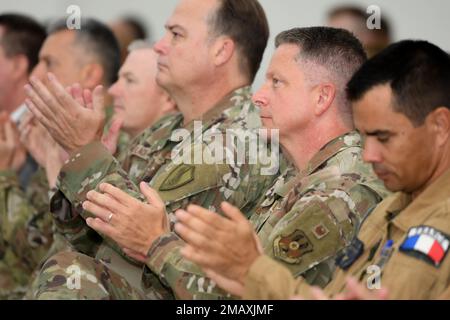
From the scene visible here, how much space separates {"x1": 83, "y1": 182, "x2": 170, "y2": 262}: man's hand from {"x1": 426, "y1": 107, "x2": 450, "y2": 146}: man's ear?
0.77m

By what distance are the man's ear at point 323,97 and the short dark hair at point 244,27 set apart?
655 millimetres

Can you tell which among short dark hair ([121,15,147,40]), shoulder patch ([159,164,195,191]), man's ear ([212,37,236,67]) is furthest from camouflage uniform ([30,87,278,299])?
short dark hair ([121,15,147,40])

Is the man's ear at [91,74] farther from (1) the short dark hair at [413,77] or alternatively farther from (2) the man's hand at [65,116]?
(1) the short dark hair at [413,77]

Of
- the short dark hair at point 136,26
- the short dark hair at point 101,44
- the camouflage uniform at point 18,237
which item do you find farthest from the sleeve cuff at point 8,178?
the short dark hair at point 136,26

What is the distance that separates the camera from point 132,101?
4855mm

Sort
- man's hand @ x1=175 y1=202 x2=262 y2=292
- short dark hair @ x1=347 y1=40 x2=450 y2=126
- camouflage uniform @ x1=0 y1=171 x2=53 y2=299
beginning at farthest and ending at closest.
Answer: camouflage uniform @ x1=0 y1=171 x2=53 y2=299
short dark hair @ x1=347 y1=40 x2=450 y2=126
man's hand @ x1=175 y1=202 x2=262 y2=292

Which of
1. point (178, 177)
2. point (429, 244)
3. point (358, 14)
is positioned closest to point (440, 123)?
point (429, 244)

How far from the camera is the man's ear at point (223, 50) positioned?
3.82m

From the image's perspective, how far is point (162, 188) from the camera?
3.39m

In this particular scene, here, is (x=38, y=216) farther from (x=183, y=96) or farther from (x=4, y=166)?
(x=183, y=96)

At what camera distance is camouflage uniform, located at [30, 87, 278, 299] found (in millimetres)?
2910

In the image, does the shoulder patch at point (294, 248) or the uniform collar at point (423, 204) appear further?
the shoulder patch at point (294, 248)

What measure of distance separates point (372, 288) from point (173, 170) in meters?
1.02

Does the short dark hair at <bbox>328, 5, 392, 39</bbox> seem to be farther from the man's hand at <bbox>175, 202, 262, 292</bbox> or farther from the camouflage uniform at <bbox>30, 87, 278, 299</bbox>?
the man's hand at <bbox>175, 202, 262, 292</bbox>
